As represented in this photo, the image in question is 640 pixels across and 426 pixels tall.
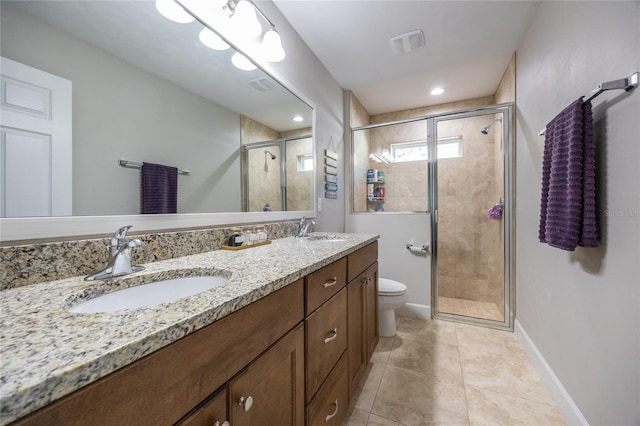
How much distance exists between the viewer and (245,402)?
22.8 inches

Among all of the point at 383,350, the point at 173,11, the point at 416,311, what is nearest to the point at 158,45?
the point at 173,11

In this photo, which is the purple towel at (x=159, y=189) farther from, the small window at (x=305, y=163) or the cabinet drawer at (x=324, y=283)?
the small window at (x=305, y=163)

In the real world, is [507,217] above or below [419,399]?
above

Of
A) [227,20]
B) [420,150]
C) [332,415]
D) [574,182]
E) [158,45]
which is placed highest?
[227,20]

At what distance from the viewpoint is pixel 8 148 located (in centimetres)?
64

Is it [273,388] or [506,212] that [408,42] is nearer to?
[506,212]

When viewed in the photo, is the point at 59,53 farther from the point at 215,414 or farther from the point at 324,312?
the point at 324,312

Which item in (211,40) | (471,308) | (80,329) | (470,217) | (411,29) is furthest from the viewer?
(470,217)

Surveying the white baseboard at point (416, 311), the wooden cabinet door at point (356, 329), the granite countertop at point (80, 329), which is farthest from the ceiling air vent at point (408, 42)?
the white baseboard at point (416, 311)

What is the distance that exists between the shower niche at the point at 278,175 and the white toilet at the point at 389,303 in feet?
2.90

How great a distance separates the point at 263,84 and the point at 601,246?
1779 millimetres

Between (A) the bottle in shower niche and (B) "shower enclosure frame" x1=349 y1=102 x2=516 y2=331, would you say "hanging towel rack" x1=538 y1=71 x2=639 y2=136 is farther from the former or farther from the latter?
(A) the bottle in shower niche

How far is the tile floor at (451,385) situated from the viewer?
125 centimetres

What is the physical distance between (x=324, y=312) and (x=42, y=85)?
111cm
